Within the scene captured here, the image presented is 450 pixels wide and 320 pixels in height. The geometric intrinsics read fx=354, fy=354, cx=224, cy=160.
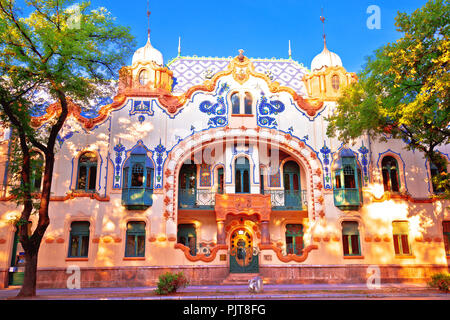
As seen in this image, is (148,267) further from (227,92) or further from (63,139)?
(227,92)

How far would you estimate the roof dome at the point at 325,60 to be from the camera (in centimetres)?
2414

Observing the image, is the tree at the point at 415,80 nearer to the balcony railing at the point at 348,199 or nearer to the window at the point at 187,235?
the balcony railing at the point at 348,199

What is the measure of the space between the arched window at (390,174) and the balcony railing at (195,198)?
34.2ft

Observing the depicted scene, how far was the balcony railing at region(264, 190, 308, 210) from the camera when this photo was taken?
70.8 feet

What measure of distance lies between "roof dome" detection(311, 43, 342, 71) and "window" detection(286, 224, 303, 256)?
10856 mm

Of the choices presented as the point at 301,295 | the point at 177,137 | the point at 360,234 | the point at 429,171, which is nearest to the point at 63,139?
the point at 177,137

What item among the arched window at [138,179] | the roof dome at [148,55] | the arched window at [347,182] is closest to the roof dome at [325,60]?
the arched window at [347,182]

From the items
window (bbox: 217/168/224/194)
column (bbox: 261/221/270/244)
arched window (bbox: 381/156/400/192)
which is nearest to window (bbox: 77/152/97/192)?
window (bbox: 217/168/224/194)

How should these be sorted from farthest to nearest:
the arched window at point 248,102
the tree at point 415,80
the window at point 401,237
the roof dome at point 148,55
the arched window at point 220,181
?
the roof dome at point 148,55
the arched window at point 220,181
the arched window at point 248,102
the window at point 401,237
the tree at point 415,80

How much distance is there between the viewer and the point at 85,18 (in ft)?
48.8

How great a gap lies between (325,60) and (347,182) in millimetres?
8761

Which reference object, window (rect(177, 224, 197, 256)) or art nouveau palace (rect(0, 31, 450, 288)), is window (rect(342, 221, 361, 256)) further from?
window (rect(177, 224, 197, 256))

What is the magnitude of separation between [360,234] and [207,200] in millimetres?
9099

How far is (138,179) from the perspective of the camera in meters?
20.2
